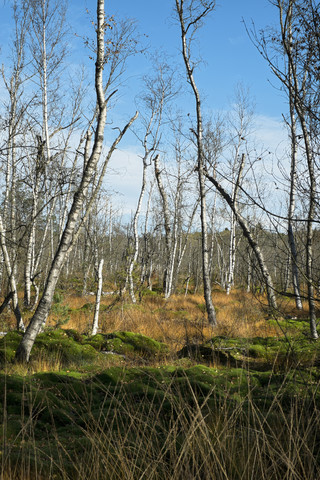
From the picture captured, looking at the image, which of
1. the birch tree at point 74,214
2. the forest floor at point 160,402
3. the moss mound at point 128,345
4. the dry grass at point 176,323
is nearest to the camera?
the forest floor at point 160,402

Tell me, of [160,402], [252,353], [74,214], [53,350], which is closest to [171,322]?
[252,353]

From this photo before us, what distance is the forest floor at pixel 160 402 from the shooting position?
6.74 feet

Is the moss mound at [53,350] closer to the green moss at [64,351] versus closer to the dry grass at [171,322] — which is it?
the green moss at [64,351]

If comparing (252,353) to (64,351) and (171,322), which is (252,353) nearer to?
(64,351)

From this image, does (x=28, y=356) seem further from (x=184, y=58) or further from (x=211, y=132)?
(x=211, y=132)

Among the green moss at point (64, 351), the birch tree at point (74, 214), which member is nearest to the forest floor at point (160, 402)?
the green moss at point (64, 351)

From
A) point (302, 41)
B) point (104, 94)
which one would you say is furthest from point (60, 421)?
point (104, 94)

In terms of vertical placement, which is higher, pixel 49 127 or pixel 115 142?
pixel 49 127

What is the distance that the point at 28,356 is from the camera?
19.3 feet

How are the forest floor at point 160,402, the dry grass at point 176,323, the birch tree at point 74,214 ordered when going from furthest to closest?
the dry grass at point 176,323
the birch tree at point 74,214
the forest floor at point 160,402

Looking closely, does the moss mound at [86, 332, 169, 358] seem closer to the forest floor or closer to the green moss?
the forest floor

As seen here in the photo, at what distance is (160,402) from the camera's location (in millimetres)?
3287

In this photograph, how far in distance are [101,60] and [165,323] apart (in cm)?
609

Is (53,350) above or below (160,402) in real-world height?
below
